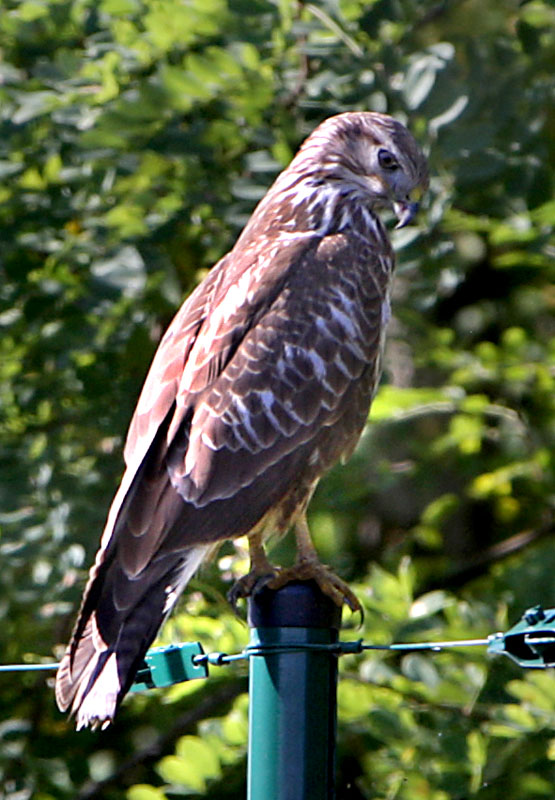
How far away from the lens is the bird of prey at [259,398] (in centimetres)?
289

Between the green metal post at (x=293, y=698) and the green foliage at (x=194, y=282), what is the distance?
1383 mm

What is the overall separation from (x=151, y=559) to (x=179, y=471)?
10.2 inches

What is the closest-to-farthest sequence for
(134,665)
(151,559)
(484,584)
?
(134,665) → (151,559) → (484,584)

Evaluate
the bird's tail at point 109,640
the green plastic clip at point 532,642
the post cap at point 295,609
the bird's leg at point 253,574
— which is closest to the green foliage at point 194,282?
the bird's leg at point 253,574

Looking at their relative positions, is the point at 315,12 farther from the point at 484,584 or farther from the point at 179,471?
the point at 484,584

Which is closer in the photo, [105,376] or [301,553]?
[301,553]

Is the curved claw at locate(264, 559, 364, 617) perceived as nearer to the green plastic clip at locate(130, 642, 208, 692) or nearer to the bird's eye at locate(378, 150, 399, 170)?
the green plastic clip at locate(130, 642, 208, 692)

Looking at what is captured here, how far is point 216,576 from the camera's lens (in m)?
4.24

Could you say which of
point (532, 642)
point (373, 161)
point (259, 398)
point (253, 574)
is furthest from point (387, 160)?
point (532, 642)

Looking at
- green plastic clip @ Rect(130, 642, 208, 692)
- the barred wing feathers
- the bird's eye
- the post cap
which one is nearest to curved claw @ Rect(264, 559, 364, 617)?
the barred wing feathers

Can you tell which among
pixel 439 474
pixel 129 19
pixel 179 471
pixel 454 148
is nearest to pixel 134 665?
pixel 179 471

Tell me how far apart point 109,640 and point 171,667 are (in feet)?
0.58

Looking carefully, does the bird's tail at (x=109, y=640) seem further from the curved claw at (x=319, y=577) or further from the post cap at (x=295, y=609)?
the post cap at (x=295, y=609)

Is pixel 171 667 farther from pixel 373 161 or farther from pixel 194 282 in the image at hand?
pixel 194 282
